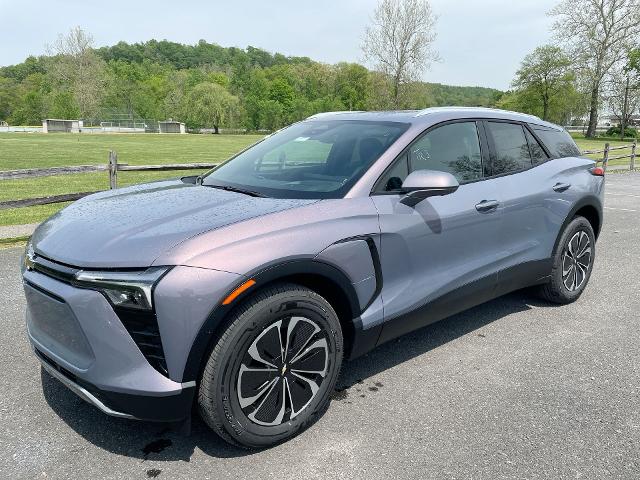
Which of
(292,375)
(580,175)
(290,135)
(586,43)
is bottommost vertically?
(292,375)

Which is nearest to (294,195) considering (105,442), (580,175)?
(105,442)

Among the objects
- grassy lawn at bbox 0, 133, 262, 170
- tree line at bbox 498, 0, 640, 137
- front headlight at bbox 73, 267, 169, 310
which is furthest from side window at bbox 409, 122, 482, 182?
tree line at bbox 498, 0, 640, 137

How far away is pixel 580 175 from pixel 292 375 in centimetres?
328

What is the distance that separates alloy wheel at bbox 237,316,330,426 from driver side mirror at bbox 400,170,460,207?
0.94m

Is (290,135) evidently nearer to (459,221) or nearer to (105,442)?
(459,221)

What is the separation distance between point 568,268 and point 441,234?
1.94m

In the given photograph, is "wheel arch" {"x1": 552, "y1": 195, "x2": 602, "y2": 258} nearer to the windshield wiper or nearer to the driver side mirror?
the driver side mirror

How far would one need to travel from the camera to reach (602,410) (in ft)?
9.48

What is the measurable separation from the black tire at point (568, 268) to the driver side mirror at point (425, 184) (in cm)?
186

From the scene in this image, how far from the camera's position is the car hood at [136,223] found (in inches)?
86.2

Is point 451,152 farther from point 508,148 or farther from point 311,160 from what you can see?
point 311,160

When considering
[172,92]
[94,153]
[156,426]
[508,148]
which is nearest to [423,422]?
[156,426]

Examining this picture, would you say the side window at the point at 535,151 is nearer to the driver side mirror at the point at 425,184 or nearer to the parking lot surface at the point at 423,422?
the parking lot surface at the point at 423,422

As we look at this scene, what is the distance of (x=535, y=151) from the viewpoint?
163 inches
